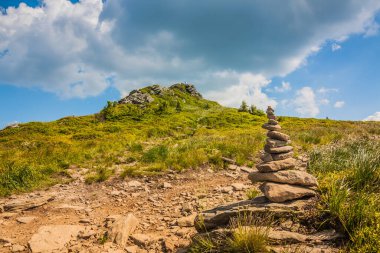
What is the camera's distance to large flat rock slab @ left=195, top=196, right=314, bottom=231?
5.23 meters

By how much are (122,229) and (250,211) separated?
2968mm

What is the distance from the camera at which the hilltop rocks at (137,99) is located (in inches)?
2724

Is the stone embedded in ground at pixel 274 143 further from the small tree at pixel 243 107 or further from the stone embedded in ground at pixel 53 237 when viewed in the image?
the small tree at pixel 243 107

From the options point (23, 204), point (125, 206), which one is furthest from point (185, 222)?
point (23, 204)

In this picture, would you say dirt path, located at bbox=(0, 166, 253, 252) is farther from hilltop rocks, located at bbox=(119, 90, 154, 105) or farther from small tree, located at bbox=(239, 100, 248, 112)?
small tree, located at bbox=(239, 100, 248, 112)

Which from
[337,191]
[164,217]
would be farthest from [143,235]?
[337,191]

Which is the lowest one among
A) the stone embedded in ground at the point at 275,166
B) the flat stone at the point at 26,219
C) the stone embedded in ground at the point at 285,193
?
the flat stone at the point at 26,219

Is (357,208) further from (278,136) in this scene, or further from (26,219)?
→ (26,219)

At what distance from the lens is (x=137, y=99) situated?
70.5 metres

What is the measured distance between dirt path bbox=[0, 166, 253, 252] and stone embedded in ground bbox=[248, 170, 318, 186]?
2.20 meters

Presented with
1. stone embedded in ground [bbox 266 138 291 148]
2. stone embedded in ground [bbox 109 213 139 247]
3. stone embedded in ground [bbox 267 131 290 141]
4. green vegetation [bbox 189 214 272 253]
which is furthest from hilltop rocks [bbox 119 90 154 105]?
green vegetation [bbox 189 214 272 253]

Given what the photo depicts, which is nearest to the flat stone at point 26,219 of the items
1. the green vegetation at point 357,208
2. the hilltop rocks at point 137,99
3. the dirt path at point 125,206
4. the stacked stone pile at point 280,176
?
the dirt path at point 125,206

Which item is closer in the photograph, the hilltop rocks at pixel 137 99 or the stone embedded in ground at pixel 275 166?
the stone embedded in ground at pixel 275 166

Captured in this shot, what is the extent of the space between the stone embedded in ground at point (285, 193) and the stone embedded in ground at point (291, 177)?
0.44 ft
